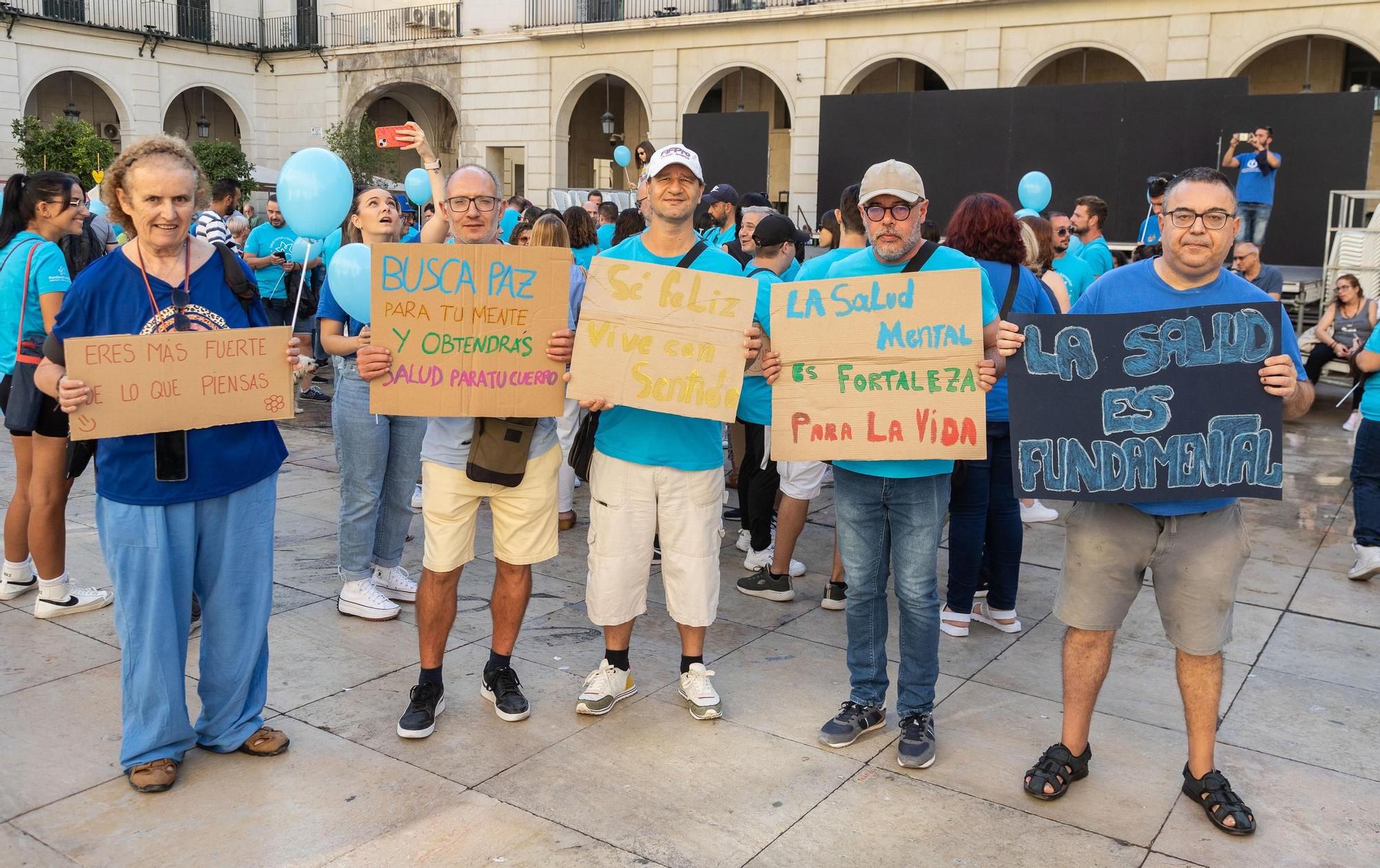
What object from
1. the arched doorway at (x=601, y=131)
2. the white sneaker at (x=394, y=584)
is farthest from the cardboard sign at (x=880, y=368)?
the arched doorway at (x=601, y=131)

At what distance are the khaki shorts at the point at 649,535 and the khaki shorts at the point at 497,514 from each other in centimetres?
17

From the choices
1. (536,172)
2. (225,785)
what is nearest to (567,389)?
(225,785)

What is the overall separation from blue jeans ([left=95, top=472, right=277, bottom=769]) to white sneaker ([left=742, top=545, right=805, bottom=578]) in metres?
2.80

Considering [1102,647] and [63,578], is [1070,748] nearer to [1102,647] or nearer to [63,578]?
[1102,647]

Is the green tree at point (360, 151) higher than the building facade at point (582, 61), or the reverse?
the building facade at point (582, 61)

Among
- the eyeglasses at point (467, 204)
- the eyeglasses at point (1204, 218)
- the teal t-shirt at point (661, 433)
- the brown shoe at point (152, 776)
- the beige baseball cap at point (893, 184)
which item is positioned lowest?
the brown shoe at point (152, 776)

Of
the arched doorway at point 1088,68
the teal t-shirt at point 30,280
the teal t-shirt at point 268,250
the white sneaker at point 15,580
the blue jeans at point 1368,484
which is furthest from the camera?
the arched doorway at point 1088,68

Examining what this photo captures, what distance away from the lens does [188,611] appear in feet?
12.0

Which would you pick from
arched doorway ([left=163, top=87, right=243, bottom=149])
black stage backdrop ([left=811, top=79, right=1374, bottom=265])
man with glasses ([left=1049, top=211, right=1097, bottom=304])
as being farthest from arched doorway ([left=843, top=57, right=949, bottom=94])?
arched doorway ([left=163, top=87, right=243, bottom=149])

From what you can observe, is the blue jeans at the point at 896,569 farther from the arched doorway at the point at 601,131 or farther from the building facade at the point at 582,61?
the arched doorway at the point at 601,131

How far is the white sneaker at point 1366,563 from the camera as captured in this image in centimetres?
604

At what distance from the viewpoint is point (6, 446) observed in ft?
30.0

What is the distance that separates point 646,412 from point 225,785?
73.3 inches

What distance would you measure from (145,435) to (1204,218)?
10.9 feet
